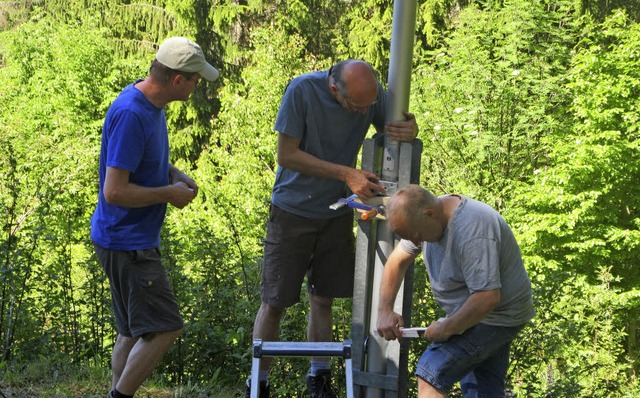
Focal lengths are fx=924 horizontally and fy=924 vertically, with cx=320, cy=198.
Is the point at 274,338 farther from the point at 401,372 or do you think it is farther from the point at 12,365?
the point at 12,365

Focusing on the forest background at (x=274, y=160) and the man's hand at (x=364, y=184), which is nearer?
the man's hand at (x=364, y=184)

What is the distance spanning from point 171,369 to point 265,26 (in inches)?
823

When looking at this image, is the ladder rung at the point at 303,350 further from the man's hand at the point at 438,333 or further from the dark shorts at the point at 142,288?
the dark shorts at the point at 142,288

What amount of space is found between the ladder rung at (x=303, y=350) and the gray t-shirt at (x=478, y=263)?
18.5 inches

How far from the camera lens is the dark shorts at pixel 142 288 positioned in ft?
13.3

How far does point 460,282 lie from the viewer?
3.78 metres

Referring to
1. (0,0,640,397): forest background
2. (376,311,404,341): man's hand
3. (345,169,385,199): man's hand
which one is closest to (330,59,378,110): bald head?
(345,169,385,199): man's hand

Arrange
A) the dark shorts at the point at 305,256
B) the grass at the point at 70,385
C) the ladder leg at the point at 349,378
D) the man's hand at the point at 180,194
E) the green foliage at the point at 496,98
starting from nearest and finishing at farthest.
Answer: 1. the ladder leg at the point at 349,378
2. the man's hand at the point at 180,194
3. the dark shorts at the point at 305,256
4. the grass at the point at 70,385
5. the green foliage at the point at 496,98

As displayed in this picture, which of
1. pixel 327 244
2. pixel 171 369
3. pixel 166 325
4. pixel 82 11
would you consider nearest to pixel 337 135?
pixel 327 244

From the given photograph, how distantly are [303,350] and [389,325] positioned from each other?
478mm

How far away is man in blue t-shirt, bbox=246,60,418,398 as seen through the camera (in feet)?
13.8

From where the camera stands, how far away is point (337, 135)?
4426mm

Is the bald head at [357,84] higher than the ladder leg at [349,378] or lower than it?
higher

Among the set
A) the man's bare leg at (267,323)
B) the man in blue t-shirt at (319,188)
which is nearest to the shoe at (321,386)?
the man in blue t-shirt at (319,188)
